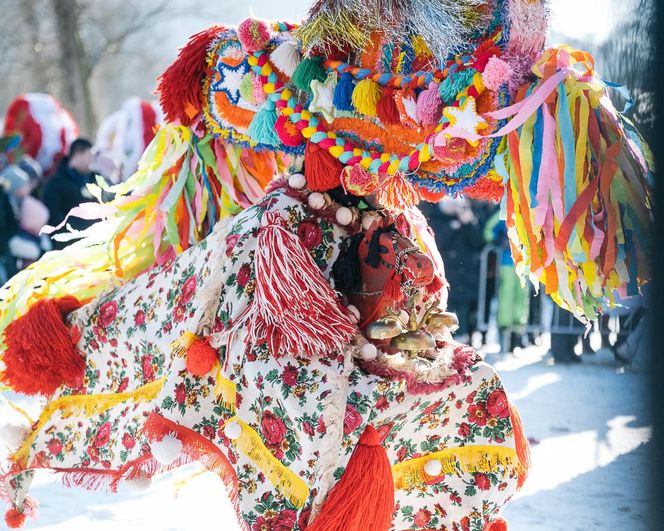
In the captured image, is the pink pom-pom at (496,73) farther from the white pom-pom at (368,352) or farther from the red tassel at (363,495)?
the red tassel at (363,495)

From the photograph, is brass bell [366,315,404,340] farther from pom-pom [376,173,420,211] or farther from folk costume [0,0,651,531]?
pom-pom [376,173,420,211]

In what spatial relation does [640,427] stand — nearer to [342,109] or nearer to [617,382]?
[617,382]

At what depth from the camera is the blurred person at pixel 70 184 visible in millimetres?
7293

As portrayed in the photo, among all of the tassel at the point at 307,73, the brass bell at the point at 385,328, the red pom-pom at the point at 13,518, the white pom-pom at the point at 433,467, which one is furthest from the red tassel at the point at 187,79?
the red pom-pom at the point at 13,518

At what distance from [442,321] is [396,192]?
1.38 feet

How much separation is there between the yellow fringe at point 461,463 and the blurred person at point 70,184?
198 inches

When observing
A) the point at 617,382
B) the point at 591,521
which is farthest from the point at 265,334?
the point at 591,521

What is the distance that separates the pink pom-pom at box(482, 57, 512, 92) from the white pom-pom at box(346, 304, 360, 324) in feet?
2.40

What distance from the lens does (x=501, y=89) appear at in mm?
2316

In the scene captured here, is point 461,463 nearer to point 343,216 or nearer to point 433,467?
point 433,467

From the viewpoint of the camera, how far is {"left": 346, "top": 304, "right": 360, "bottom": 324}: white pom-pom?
103 inches

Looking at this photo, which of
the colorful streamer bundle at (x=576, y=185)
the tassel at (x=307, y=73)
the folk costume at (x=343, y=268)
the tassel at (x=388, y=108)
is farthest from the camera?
the tassel at (x=307, y=73)

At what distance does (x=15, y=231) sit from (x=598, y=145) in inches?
245

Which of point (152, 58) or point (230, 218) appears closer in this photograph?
point (230, 218)
